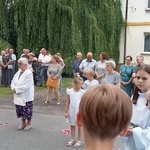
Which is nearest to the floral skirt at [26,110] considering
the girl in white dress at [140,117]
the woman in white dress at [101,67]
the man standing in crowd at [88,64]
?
the woman in white dress at [101,67]

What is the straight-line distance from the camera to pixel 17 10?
668 inches

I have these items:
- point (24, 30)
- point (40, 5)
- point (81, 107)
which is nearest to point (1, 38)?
point (24, 30)

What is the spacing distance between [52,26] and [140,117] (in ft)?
48.8

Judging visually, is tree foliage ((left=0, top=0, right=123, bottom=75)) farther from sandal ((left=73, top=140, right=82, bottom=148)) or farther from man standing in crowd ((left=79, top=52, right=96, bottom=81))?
sandal ((left=73, top=140, right=82, bottom=148))

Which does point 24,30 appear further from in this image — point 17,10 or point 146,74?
point 146,74

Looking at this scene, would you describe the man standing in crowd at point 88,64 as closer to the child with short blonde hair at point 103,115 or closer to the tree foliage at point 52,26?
the tree foliage at point 52,26

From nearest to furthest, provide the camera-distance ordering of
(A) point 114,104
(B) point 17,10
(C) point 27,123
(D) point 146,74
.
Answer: (A) point 114,104
(D) point 146,74
(C) point 27,123
(B) point 17,10

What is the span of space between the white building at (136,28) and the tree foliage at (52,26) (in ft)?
13.9

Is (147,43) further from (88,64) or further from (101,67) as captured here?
(101,67)

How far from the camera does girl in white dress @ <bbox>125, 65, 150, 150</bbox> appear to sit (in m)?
2.45

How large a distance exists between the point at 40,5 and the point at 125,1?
7.69m

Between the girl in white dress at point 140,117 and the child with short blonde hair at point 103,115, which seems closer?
the child with short blonde hair at point 103,115

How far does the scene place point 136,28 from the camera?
22.1 meters

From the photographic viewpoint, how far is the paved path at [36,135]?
223 inches
